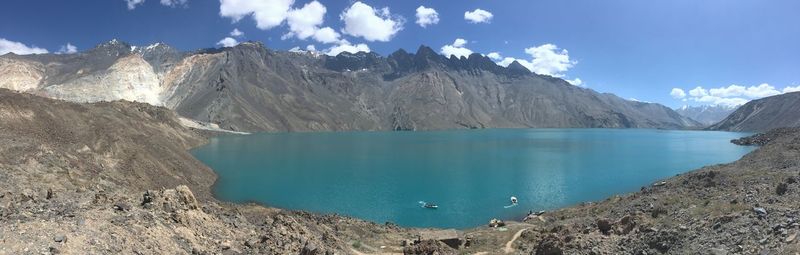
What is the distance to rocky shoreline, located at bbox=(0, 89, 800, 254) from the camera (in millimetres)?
19406

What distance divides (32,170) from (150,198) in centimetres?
2685

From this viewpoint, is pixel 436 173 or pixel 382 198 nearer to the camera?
pixel 382 198

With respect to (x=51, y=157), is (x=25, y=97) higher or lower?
higher

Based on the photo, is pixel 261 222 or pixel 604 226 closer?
pixel 604 226

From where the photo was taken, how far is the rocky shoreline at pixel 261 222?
19406mm

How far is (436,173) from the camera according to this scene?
104 meters

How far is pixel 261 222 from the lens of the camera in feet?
112

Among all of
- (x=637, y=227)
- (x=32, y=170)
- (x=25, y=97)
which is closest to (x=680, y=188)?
(x=637, y=227)

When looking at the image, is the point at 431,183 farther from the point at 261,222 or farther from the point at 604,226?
the point at 604,226

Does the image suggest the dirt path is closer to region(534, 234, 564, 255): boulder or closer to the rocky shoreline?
the rocky shoreline

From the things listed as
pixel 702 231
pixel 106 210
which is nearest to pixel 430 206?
pixel 702 231

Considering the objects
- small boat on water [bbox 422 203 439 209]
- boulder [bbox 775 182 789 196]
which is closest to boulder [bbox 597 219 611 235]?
boulder [bbox 775 182 789 196]

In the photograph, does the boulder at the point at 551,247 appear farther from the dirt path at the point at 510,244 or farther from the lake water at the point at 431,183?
the lake water at the point at 431,183

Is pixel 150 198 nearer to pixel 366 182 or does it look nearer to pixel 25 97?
pixel 25 97
